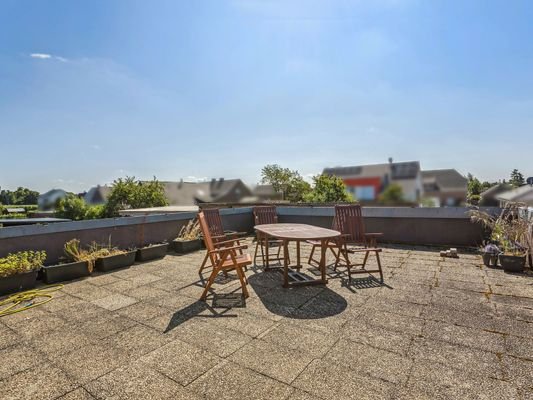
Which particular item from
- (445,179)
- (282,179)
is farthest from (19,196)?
(445,179)

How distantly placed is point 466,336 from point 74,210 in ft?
71.4

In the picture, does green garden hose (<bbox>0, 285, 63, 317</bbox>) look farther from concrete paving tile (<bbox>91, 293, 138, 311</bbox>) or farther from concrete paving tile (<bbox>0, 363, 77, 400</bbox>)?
concrete paving tile (<bbox>0, 363, 77, 400</bbox>)

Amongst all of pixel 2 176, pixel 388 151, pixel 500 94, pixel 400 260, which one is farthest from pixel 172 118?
pixel 2 176

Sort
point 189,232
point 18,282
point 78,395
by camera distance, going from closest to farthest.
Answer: point 78,395 → point 18,282 → point 189,232

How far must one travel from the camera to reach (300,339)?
90.9 inches

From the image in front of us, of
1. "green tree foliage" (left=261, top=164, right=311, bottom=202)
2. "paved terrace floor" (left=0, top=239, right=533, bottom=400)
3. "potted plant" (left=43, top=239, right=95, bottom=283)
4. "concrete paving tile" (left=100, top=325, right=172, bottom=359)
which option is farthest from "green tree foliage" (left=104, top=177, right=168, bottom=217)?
Result: "concrete paving tile" (left=100, top=325, right=172, bottom=359)

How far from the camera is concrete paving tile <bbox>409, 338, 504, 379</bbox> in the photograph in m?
1.86

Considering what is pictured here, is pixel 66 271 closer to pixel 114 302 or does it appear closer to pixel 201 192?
pixel 114 302

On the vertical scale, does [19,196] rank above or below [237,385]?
above

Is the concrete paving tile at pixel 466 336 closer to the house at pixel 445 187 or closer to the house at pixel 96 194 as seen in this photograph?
the house at pixel 445 187

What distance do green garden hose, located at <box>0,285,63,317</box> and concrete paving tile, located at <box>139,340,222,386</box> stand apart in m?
2.01

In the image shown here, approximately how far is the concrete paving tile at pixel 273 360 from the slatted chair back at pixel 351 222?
8.35 ft

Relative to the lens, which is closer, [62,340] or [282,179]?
[62,340]

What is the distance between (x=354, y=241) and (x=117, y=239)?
4.23m
